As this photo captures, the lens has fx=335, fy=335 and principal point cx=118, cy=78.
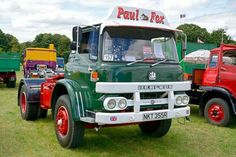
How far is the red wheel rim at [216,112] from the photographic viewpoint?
871 cm

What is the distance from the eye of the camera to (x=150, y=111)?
5.67 metres

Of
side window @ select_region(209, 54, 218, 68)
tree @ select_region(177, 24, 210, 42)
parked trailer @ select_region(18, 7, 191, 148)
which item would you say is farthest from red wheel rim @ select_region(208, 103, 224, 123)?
tree @ select_region(177, 24, 210, 42)

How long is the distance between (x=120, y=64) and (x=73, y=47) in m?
1.10

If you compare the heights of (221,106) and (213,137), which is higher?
(221,106)

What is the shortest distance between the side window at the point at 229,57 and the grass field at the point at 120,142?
171 cm

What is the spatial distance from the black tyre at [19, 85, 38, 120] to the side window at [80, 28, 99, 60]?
2979 mm

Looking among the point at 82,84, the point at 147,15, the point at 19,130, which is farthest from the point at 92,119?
the point at 19,130

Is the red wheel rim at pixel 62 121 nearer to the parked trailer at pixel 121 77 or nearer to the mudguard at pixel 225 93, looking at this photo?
the parked trailer at pixel 121 77

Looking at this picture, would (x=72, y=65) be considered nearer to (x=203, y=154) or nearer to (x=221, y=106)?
(x=203, y=154)

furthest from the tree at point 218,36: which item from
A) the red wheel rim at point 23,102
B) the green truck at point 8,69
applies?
the red wheel rim at point 23,102

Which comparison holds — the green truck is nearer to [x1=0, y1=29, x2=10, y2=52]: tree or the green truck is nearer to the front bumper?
the front bumper

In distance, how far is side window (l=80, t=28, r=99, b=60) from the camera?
571cm

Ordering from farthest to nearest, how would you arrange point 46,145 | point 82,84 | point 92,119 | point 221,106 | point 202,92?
point 202,92 → point 221,106 → point 46,145 → point 82,84 → point 92,119

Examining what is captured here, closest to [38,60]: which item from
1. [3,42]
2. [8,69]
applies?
[8,69]
